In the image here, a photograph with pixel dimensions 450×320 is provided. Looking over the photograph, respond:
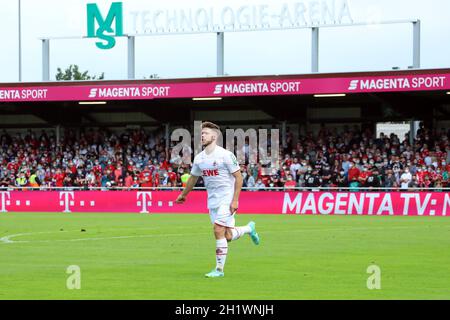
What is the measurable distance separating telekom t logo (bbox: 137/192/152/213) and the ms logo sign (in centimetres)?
1192

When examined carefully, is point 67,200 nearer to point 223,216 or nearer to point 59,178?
point 59,178

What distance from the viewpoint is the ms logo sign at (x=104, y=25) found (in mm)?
46219

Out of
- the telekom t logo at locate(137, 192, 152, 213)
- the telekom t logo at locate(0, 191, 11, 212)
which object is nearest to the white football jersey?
the telekom t logo at locate(137, 192, 152, 213)

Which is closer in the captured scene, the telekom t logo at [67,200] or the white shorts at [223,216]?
the white shorts at [223,216]

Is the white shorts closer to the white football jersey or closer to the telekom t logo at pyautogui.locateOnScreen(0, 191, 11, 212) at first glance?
the white football jersey

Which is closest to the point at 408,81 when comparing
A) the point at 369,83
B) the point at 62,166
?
the point at 369,83

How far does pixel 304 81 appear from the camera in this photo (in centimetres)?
3938

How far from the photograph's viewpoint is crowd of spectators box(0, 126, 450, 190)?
36.5 meters

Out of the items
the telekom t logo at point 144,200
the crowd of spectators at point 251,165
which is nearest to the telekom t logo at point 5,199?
the crowd of spectators at point 251,165

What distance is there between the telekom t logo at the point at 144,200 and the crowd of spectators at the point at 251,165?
1278 mm

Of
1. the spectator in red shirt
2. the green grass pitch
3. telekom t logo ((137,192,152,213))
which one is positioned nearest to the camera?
the green grass pitch

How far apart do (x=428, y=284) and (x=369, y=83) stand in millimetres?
26383

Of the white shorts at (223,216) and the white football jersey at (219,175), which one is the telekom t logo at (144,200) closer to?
the white football jersey at (219,175)
